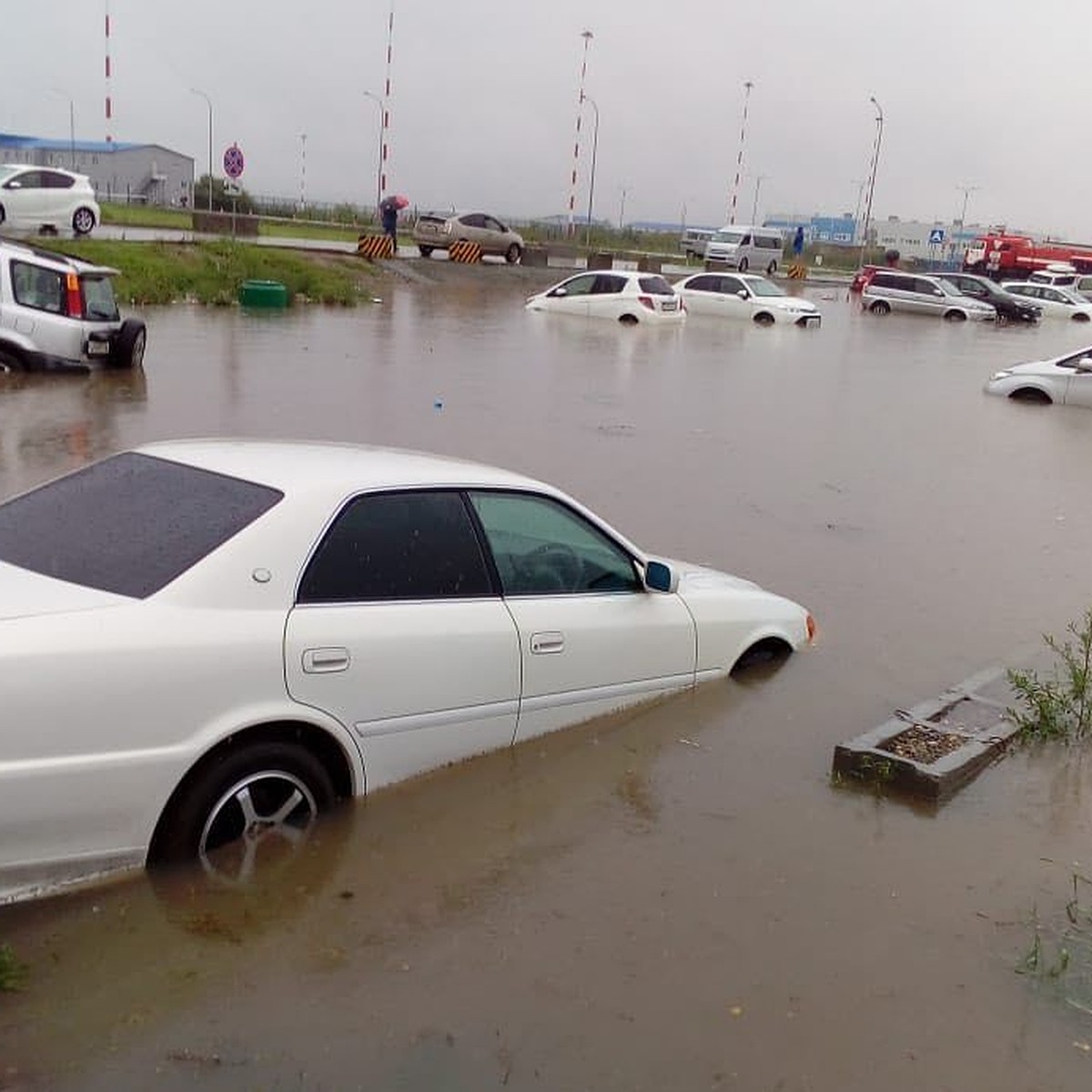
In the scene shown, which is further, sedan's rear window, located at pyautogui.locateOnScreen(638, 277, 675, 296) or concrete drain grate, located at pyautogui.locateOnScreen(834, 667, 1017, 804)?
sedan's rear window, located at pyautogui.locateOnScreen(638, 277, 675, 296)

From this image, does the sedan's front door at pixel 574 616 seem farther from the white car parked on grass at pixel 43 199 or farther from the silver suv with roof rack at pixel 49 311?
the white car parked on grass at pixel 43 199

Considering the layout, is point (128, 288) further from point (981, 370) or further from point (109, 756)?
point (109, 756)

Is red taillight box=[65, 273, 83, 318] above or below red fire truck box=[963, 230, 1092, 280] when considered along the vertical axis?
above

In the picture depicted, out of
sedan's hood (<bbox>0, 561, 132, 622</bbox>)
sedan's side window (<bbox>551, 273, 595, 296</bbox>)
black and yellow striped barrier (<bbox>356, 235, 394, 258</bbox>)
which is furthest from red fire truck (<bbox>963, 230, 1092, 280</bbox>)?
sedan's hood (<bbox>0, 561, 132, 622</bbox>)

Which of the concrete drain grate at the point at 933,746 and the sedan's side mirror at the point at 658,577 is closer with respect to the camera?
the concrete drain grate at the point at 933,746

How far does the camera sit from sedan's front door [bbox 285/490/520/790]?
4242mm

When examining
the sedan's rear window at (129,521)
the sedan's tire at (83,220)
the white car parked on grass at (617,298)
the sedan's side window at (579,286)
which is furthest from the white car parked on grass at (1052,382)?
the sedan's tire at (83,220)

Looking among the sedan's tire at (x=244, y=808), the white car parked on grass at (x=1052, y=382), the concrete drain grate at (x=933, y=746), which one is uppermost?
the sedan's tire at (x=244, y=808)

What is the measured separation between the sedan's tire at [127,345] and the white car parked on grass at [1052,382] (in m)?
14.3

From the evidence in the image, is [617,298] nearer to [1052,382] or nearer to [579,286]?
[579,286]

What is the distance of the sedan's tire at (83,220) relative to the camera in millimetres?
28078

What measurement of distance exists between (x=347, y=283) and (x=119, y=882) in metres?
28.2

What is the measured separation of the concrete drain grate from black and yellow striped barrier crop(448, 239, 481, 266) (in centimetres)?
3721

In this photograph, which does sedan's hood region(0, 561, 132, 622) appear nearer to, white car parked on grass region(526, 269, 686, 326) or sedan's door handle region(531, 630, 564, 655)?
sedan's door handle region(531, 630, 564, 655)
